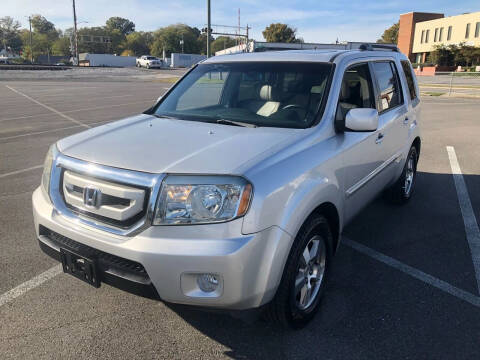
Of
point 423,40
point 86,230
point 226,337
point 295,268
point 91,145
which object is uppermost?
point 423,40

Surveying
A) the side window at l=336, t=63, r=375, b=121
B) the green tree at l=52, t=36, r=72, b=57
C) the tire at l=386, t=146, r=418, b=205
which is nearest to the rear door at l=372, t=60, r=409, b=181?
the side window at l=336, t=63, r=375, b=121

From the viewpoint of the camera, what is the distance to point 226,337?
2758 millimetres

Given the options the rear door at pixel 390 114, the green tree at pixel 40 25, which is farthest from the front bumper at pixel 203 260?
the green tree at pixel 40 25

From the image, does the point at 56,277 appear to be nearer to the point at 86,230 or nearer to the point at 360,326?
the point at 86,230

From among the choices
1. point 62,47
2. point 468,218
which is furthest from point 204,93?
point 62,47

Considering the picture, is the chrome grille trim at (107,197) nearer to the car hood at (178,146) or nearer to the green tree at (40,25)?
the car hood at (178,146)

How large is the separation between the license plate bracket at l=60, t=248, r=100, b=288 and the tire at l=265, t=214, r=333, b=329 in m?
1.03

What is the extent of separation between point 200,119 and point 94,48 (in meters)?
137

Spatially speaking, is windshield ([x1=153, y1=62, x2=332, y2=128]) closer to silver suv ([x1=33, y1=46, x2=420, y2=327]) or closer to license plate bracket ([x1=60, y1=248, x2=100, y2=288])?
silver suv ([x1=33, y1=46, x2=420, y2=327])

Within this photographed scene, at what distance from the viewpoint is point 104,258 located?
2.41m

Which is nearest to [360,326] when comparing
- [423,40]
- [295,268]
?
[295,268]

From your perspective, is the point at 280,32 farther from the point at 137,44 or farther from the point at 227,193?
the point at 227,193

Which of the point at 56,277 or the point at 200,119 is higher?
the point at 200,119

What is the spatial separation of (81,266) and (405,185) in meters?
4.08
